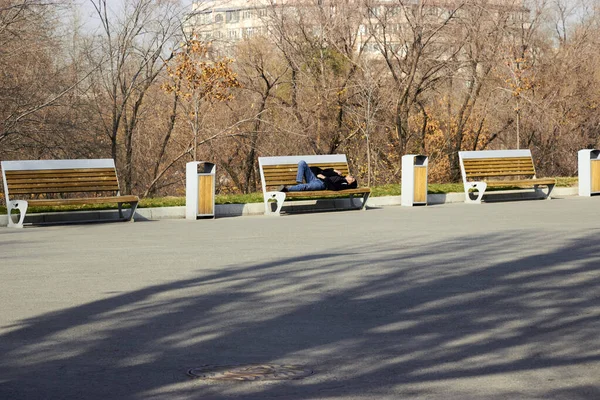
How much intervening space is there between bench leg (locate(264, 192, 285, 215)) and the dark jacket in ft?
3.55

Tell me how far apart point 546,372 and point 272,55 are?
96.5 feet

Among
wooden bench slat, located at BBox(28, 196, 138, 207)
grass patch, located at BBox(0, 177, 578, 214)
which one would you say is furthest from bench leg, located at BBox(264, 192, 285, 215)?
wooden bench slat, located at BBox(28, 196, 138, 207)

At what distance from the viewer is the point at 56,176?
18.5 metres

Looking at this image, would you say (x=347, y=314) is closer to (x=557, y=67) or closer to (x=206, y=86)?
(x=206, y=86)

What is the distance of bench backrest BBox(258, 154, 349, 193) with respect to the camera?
2032cm

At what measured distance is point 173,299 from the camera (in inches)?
332

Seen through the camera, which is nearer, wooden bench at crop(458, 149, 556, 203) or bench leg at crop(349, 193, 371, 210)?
bench leg at crop(349, 193, 371, 210)

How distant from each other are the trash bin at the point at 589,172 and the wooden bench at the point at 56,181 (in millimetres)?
11110

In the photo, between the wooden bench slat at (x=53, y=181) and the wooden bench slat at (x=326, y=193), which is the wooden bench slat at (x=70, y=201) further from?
the wooden bench slat at (x=326, y=193)

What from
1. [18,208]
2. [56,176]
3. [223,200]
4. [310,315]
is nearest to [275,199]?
[223,200]

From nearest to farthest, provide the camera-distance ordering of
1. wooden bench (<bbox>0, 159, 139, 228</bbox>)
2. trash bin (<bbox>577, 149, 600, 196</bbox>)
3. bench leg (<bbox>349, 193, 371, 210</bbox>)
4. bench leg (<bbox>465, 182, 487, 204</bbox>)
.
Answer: wooden bench (<bbox>0, 159, 139, 228</bbox>), bench leg (<bbox>349, 193, 371, 210</bbox>), bench leg (<bbox>465, 182, 487, 204</bbox>), trash bin (<bbox>577, 149, 600, 196</bbox>)

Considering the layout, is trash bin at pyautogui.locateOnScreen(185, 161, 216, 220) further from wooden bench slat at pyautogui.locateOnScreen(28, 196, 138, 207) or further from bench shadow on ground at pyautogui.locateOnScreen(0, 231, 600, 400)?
bench shadow on ground at pyautogui.locateOnScreen(0, 231, 600, 400)

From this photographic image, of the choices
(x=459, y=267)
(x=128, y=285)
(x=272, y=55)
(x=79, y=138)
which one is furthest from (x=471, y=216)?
(x=272, y=55)

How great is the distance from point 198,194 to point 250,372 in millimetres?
12919
